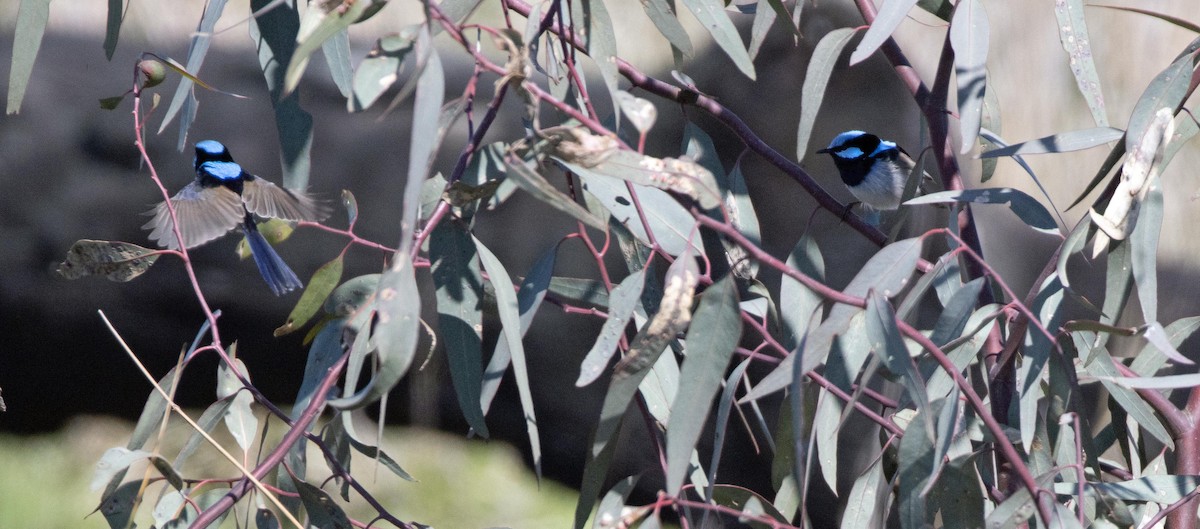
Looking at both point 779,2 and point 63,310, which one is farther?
point 63,310

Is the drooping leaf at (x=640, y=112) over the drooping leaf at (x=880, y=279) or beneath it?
over

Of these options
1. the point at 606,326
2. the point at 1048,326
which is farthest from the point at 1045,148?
the point at 606,326

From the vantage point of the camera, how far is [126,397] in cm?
276

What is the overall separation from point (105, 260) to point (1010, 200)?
0.91 meters

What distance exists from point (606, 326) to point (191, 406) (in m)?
2.39

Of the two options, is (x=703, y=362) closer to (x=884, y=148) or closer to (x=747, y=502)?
(x=747, y=502)

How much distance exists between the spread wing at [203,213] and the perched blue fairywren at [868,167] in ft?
3.82

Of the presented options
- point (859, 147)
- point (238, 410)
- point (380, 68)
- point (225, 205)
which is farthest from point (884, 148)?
point (380, 68)

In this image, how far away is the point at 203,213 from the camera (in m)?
1.68

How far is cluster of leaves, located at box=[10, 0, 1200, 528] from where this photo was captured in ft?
2.20

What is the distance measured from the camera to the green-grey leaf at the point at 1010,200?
95 centimetres

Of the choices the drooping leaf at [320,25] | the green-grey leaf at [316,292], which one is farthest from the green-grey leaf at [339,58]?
the drooping leaf at [320,25]

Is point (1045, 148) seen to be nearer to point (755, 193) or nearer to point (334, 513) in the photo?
point (334, 513)

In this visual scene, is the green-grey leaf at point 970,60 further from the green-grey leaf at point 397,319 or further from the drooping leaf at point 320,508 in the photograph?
the drooping leaf at point 320,508
